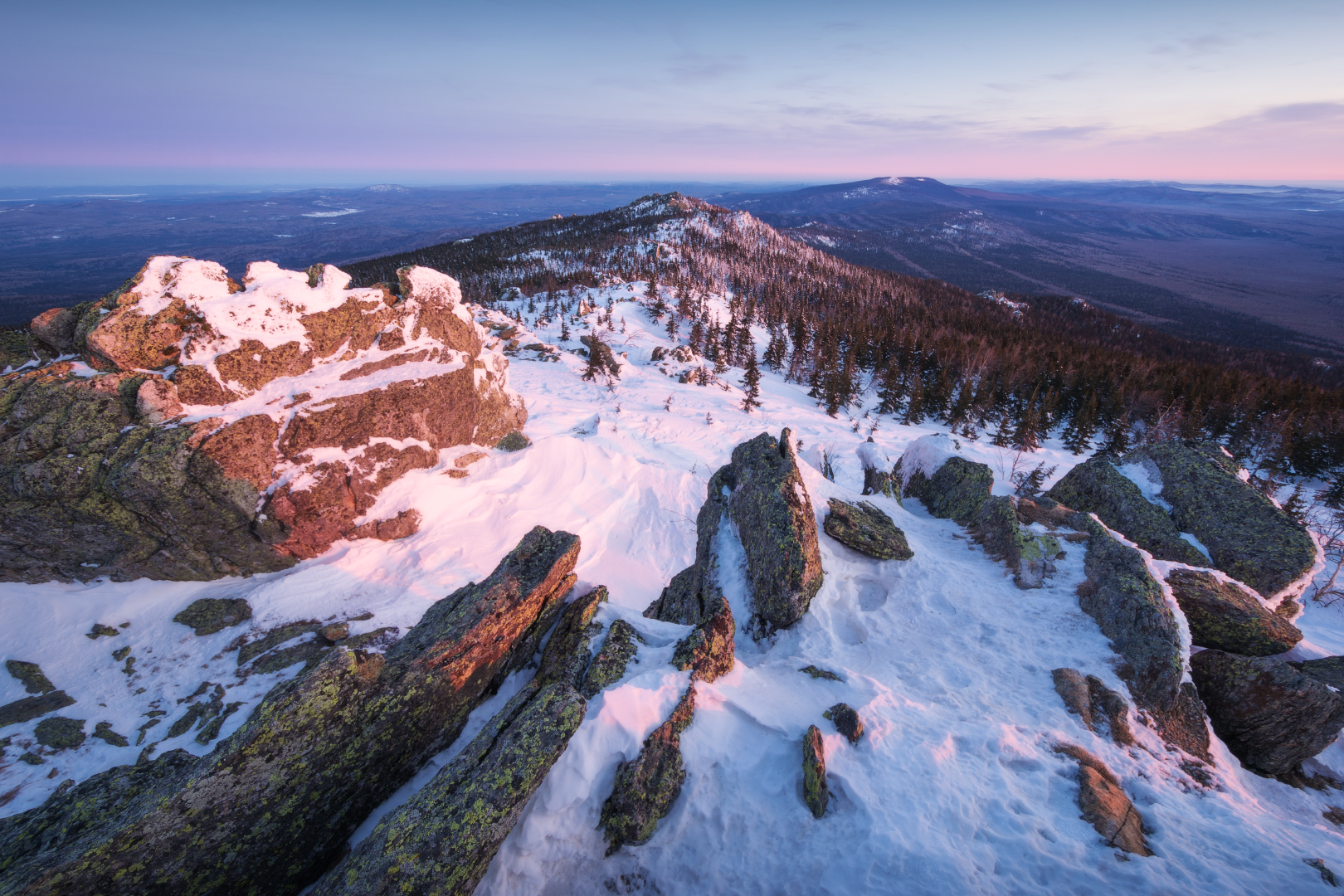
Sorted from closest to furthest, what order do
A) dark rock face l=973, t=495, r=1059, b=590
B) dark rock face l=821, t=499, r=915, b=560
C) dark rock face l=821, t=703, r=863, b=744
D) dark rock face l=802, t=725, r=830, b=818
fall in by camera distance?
dark rock face l=802, t=725, r=830, b=818 < dark rock face l=821, t=703, r=863, b=744 < dark rock face l=973, t=495, r=1059, b=590 < dark rock face l=821, t=499, r=915, b=560

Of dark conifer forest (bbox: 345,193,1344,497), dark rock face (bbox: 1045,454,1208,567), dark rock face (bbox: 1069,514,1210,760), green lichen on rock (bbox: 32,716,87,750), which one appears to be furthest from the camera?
dark conifer forest (bbox: 345,193,1344,497)

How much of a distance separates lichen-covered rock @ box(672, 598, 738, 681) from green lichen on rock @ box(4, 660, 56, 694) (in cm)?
1207

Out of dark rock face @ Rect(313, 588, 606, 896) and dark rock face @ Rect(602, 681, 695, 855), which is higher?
dark rock face @ Rect(313, 588, 606, 896)

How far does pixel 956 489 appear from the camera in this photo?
1438 centimetres

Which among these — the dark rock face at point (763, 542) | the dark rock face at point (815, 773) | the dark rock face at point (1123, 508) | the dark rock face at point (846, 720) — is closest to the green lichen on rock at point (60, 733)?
the dark rock face at point (763, 542)

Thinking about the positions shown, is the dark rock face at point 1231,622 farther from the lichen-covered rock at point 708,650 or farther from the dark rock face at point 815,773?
the lichen-covered rock at point 708,650

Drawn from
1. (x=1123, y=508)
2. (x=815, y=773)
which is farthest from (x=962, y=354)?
(x=815, y=773)

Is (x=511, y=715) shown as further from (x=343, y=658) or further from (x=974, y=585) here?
(x=974, y=585)

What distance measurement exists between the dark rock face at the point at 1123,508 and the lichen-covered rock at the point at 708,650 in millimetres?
10817

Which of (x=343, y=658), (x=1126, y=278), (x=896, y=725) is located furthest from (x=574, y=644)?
(x=1126, y=278)

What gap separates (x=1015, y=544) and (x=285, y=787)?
12.9 meters

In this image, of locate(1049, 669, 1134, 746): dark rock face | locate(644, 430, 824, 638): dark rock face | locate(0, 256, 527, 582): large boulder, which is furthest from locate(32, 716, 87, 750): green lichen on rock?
locate(1049, 669, 1134, 746): dark rock face

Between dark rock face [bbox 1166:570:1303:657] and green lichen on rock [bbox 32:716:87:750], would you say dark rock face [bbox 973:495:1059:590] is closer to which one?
dark rock face [bbox 1166:570:1303:657]

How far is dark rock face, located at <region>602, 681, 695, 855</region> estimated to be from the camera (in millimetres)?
5289
